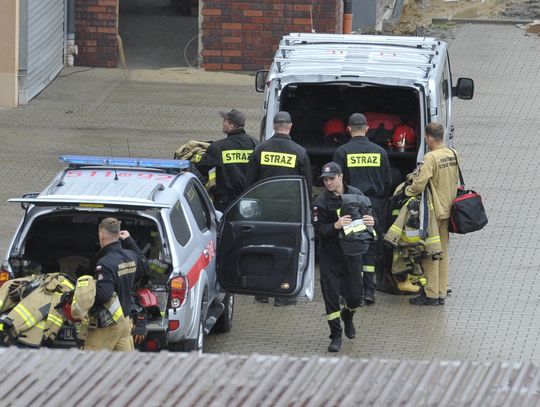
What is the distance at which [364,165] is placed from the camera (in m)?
12.2

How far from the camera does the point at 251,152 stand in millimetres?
12664

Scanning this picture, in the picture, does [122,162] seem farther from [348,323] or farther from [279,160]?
[348,323]

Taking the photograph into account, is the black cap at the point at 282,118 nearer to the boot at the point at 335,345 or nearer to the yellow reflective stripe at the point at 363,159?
the yellow reflective stripe at the point at 363,159

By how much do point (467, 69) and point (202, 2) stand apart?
14.5ft

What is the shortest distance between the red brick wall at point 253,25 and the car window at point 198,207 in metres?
A: 10.4

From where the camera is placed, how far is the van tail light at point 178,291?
9781mm

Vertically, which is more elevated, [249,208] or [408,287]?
[249,208]

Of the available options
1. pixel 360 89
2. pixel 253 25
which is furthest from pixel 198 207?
pixel 253 25

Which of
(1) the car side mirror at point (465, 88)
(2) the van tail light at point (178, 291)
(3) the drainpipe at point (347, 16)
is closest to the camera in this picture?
(2) the van tail light at point (178, 291)

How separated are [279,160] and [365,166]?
0.79m

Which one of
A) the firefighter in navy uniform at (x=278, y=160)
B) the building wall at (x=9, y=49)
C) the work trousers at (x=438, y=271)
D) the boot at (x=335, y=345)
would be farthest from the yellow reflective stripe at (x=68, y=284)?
the building wall at (x=9, y=49)

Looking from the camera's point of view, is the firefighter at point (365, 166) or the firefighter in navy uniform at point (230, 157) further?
the firefighter in navy uniform at point (230, 157)

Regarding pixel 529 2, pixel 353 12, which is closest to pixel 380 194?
pixel 353 12

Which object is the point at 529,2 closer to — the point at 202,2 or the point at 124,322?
the point at 202,2
